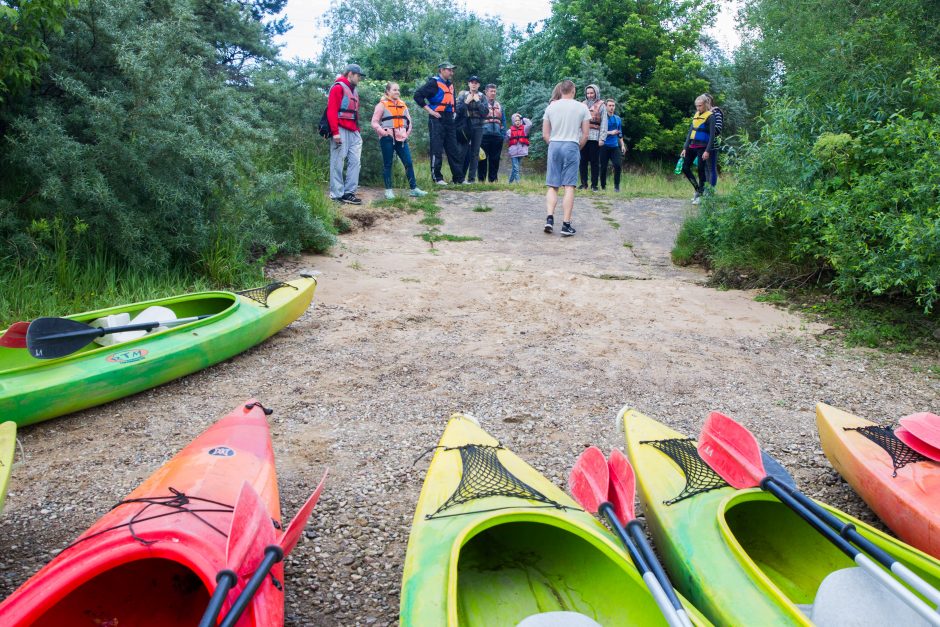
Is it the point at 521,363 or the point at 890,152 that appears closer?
the point at 521,363

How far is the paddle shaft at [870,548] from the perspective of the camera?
1.60 meters

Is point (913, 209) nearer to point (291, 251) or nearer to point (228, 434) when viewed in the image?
point (228, 434)

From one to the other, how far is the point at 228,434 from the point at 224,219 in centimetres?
363

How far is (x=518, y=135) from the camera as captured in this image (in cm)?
1270

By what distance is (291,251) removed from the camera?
6.56 metres

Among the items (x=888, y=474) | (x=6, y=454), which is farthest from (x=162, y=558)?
(x=888, y=474)

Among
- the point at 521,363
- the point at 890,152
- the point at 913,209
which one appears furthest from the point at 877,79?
the point at 521,363

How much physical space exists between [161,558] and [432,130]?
938 cm

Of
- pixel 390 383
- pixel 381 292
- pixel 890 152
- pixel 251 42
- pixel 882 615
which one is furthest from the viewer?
pixel 251 42

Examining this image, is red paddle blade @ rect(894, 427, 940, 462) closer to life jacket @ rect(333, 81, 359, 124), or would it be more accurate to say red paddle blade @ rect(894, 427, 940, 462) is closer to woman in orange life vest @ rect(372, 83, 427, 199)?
life jacket @ rect(333, 81, 359, 124)

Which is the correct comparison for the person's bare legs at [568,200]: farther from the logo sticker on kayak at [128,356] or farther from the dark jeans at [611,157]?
the logo sticker on kayak at [128,356]

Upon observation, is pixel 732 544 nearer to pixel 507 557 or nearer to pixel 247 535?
pixel 507 557

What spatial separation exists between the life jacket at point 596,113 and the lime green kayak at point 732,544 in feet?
28.8

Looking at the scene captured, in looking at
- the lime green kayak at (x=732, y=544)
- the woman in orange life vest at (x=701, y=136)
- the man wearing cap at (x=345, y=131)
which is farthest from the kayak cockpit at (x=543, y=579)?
the woman in orange life vest at (x=701, y=136)
